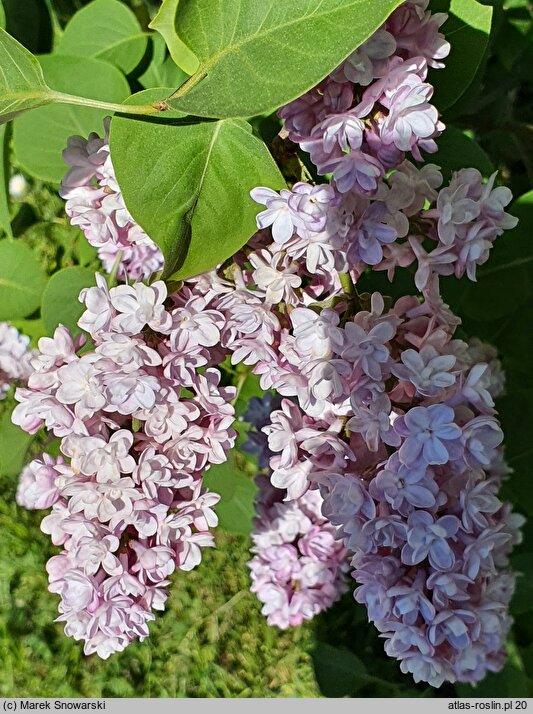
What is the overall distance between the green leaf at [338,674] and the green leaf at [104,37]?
117 cm

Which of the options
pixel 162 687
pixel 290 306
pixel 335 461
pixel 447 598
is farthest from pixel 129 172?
pixel 162 687

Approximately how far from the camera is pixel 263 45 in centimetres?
55

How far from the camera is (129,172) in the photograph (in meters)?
0.63

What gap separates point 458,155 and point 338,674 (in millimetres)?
1051

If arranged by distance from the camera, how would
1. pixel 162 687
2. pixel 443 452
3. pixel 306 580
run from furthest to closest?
pixel 162 687 < pixel 306 580 < pixel 443 452

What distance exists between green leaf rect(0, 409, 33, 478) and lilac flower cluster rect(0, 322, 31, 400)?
0.27 ft

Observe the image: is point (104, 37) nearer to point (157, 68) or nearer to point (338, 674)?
point (157, 68)

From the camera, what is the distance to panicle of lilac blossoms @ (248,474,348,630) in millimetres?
1067

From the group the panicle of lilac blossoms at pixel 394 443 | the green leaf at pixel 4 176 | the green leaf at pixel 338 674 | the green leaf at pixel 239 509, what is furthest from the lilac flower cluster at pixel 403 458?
the green leaf at pixel 338 674

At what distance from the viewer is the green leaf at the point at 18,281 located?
1125mm

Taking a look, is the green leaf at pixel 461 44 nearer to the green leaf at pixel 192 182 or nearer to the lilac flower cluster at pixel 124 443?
the green leaf at pixel 192 182

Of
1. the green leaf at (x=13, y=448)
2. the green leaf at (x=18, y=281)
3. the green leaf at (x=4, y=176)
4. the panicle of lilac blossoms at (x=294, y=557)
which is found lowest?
the panicle of lilac blossoms at (x=294, y=557)

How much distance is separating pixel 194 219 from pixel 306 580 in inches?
27.1

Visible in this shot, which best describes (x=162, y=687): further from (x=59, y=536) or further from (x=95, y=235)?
(x=95, y=235)
